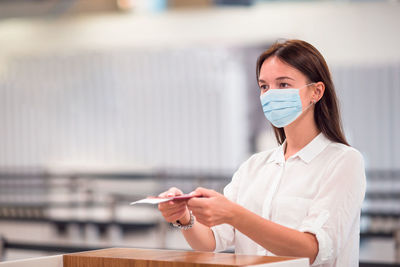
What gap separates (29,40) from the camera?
30.9 feet

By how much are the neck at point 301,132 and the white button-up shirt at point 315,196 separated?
0.03 metres

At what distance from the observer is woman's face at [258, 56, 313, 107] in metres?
2.17

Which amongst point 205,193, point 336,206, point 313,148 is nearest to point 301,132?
point 313,148

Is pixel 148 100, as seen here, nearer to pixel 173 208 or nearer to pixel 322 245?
pixel 173 208

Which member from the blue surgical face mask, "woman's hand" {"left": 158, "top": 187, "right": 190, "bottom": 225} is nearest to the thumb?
"woman's hand" {"left": 158, "top": 187, "right": 190, "bottom": 225}

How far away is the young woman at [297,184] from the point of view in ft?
6.38

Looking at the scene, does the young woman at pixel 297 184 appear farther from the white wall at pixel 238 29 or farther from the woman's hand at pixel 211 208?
the white wall at pixel 238 29

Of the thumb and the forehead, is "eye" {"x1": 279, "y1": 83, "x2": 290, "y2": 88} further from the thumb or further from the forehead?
the thumb

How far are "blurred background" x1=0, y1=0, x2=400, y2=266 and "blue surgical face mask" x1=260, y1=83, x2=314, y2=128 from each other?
214 inches

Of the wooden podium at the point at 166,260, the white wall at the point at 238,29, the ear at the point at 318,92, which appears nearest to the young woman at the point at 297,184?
the ear at the point at 318,92

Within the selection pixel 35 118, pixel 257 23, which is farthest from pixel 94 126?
pixel 257 23

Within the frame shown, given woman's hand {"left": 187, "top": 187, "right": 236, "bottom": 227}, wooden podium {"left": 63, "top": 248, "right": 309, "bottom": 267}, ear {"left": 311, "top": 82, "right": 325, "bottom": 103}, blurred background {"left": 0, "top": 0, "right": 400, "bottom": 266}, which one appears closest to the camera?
wooden podium {"left": 63, "top": 248, "right": 309, "bottom": 267}

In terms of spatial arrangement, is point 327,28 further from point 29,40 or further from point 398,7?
point 29,40

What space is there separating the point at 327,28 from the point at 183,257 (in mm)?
6725
